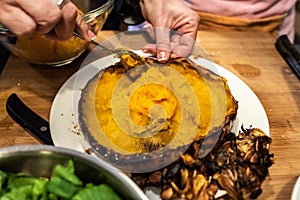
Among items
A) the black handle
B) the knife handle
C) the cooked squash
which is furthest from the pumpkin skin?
Result: the black handle

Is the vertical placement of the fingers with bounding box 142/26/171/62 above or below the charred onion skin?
above

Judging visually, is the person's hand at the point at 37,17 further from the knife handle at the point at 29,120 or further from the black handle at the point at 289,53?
the black handle at the point at 289,53

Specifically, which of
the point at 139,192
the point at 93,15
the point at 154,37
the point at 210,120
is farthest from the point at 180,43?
the point at 139,192

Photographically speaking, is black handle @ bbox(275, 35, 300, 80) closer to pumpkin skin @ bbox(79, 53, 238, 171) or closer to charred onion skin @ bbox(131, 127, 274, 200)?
pumpkin skin @ bbox(79, 53, 238, 171)

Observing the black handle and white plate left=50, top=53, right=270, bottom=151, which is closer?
white plate left=50, top=53, right=270, bottom=151

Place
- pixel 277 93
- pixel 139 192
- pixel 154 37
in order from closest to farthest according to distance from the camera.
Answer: pixel 139 192
pixel 277 93
pixel 154 37

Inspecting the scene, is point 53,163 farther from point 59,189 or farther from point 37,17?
point 37,17

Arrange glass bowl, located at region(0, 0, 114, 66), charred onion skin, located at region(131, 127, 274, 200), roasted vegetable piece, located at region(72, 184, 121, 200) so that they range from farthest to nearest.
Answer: glass bowl, located at region(0, 0, 114, 66) → charred onion skin, located at region(131, 127, 274, 200) → roasted vegetable piece, located at region(72, 184, 121, 200)

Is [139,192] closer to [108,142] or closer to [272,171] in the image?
[108,142]
